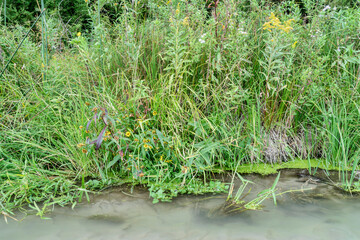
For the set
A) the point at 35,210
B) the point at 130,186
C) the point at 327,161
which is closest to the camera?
the point at 35,210

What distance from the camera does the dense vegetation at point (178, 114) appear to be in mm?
2547

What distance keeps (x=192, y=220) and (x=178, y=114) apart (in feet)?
3.15

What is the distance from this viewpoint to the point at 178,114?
2746 millimetres

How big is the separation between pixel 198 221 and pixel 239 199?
43cm

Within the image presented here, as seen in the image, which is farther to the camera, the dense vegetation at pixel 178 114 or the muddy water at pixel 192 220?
the dense vegetation at pixel 178 114

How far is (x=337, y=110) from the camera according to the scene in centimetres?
291

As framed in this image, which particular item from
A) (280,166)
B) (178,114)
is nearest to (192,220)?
(178,114)

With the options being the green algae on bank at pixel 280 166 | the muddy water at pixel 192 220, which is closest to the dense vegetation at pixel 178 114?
the green algae on bank at pixel 280 166

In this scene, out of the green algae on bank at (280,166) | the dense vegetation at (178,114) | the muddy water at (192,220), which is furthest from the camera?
the green algae on bank at (280,166)

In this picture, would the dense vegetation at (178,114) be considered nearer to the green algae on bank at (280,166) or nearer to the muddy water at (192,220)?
the green algae on bank at (280,166)

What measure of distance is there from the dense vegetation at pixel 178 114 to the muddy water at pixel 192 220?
0.17m

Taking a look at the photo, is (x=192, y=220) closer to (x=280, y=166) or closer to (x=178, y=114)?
(x=178, y=114)

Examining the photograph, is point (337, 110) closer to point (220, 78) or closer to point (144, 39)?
point (220, 78)

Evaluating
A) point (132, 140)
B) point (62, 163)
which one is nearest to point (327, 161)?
point (132, 140)
